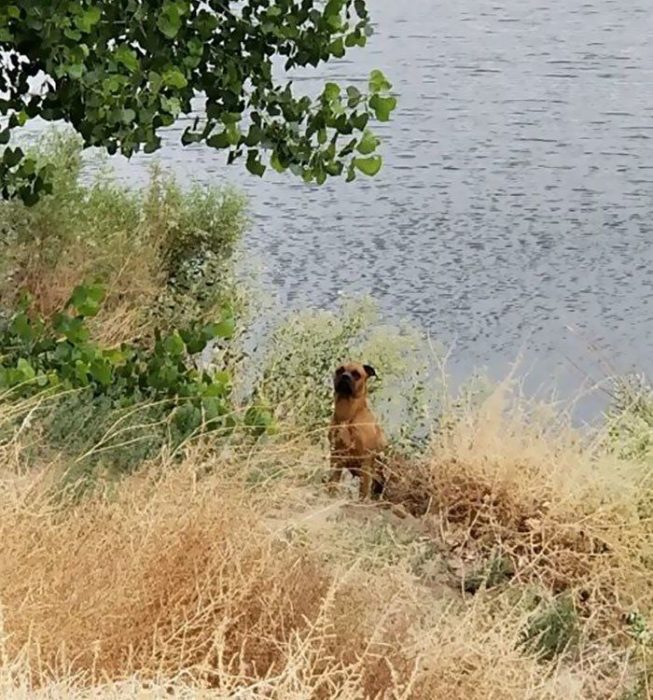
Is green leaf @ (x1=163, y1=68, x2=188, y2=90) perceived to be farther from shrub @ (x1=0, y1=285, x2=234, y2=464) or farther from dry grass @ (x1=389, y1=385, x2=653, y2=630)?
dry grass @ (x1=389, y1=385, x2=653, y2=630)

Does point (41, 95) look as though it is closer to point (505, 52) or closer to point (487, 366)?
point (487, 366)

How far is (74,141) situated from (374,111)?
4753 millimetres

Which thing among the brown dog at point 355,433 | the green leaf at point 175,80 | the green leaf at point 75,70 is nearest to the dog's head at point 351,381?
the brown dog at point 355,433

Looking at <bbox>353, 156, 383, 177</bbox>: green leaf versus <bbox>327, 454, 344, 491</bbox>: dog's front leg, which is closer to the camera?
<bbox>353, 156, 383, 177</bbox>: green leaf

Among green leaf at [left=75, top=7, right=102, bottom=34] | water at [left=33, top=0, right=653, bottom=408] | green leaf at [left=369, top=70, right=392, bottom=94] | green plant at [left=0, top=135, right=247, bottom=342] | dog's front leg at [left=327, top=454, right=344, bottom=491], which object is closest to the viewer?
green leaf at [left=75, top=7, right=102, bottom=34]

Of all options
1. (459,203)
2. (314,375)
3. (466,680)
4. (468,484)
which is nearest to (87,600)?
(466,680)

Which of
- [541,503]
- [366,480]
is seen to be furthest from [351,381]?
[541,503]

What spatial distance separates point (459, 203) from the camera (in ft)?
37.0

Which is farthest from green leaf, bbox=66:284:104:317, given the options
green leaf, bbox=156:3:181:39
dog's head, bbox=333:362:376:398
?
dog's head, bbox=333:362:376:398

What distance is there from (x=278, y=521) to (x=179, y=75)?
49.5 inches

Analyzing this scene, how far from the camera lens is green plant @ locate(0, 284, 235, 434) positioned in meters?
4.26

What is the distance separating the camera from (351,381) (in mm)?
5629

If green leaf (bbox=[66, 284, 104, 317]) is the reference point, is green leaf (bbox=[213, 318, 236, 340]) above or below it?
below

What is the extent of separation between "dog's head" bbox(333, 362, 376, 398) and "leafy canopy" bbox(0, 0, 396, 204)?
56.3 inches
